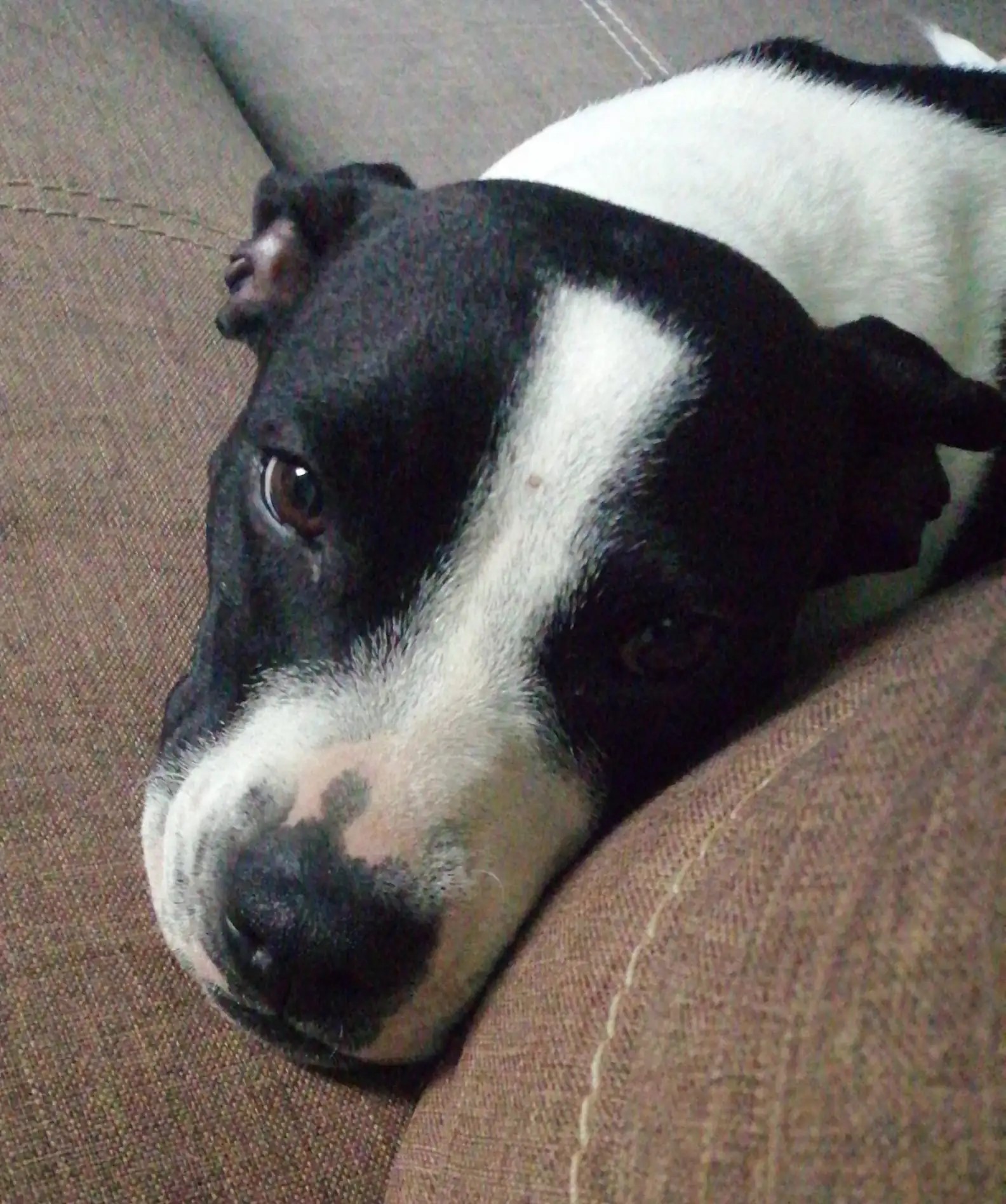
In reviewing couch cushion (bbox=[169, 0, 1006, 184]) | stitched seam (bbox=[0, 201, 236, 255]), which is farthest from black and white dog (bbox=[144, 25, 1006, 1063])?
couch cushion (bbox=[169, 0, 1006, 184])

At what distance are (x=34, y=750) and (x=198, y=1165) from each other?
40 centimetres

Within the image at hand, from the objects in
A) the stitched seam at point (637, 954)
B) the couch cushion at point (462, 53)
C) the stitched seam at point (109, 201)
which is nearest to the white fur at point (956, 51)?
the couch cushion at point (462, 53)

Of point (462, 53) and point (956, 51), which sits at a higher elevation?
point (956, 51)

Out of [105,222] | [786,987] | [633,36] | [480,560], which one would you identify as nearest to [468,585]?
[480,560]

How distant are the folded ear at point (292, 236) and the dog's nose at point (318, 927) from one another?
1.99 feet

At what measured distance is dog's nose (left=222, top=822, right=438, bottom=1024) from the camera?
3.01 feet

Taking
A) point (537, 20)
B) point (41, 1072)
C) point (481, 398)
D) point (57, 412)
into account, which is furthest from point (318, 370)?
point (537, 20)

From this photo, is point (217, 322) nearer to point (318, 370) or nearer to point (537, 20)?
point (318, 370)

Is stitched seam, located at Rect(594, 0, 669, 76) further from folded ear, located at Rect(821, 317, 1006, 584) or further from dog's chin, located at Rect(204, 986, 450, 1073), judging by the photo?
dog's chin, located at Rect(204, 986, 450, 1073)

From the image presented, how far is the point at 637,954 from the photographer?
82 cm

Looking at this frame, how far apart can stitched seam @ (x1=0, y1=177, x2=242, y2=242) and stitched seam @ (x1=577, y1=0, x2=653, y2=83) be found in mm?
1009

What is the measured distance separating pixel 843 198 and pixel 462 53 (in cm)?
122

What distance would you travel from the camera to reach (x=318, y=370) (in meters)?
1.10

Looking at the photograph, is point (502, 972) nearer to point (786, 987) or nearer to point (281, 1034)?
point (281, 1034)
